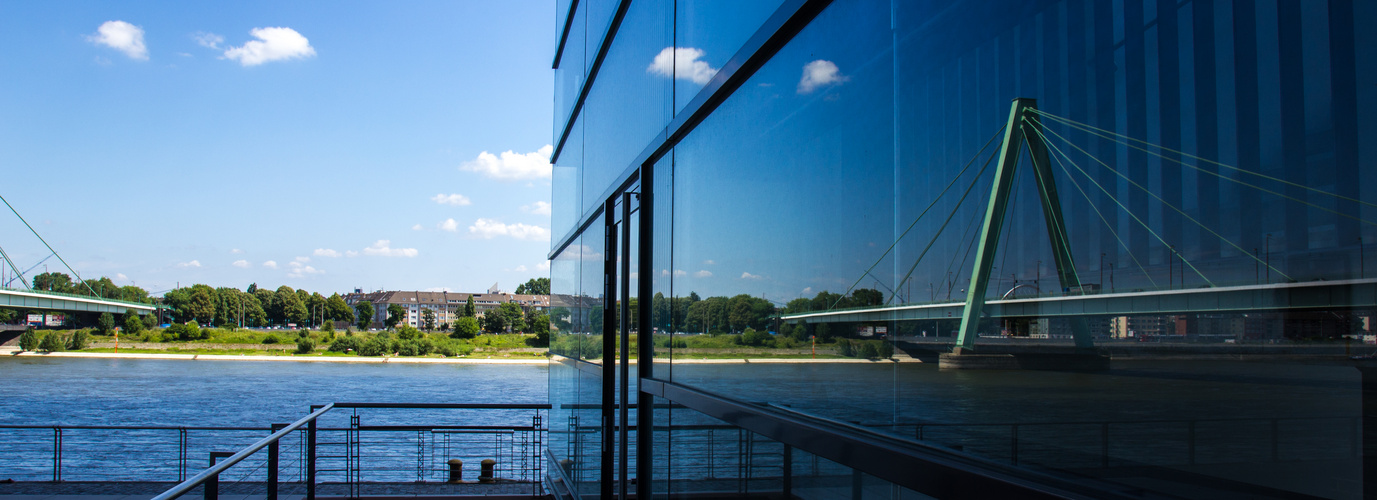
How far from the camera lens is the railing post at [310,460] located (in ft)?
14.0

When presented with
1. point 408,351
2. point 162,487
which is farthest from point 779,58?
point 408,351

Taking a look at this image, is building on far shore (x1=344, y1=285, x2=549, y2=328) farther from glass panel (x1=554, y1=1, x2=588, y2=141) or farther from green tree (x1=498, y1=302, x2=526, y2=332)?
glass panel (x1=554, y1=1, x2=588, y2=141)

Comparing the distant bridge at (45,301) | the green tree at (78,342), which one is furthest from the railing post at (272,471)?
the green tree at (78,342)

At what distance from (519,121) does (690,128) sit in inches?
3564

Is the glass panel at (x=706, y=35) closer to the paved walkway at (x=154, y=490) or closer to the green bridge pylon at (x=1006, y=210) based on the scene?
the green bridge pylon at (x=1006, y=210)

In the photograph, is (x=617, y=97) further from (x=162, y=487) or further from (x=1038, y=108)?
(x=162, y=487)

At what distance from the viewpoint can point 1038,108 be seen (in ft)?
3.42

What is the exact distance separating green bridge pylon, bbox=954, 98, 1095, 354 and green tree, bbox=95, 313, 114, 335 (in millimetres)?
69382

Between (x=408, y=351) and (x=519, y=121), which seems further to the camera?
(x=519, y=121)

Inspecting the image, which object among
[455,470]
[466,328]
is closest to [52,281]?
[466,328]

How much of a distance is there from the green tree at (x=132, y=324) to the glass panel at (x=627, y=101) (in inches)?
2587

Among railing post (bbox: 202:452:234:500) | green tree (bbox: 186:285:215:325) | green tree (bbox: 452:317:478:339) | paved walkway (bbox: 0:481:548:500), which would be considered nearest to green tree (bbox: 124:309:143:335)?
green tree (bbox: 186:285:215:325)

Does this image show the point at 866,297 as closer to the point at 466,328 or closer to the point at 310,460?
the point at 310,460

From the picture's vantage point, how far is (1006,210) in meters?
1.09
